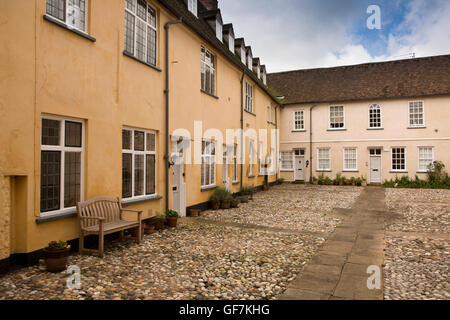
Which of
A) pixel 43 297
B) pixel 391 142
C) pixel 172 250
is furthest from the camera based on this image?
pixel 391 142

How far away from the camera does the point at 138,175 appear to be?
880 cm

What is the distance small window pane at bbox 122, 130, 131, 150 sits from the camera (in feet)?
27.0

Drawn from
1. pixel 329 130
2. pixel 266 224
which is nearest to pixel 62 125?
pixel 266 224

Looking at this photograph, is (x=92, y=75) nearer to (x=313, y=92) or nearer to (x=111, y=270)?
(x=111, y=270)

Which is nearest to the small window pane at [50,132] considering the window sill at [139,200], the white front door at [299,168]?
the window sill at [139,200]

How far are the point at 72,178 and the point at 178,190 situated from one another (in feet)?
15.0

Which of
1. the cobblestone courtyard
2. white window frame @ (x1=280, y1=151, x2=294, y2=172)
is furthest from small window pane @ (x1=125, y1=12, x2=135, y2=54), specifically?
white window frame @ (x1=280, y1=151, x2=294, y2=172)

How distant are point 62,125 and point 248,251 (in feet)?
15.1

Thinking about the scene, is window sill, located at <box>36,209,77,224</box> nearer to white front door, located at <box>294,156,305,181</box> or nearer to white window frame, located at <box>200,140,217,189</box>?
white window frame, located at <box>200,140,217,189</box>

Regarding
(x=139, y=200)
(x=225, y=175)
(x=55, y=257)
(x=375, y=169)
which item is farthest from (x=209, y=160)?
(x=375, y=169)

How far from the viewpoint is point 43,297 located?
14.5ft

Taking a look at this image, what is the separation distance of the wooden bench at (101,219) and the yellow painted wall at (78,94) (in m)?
0.25

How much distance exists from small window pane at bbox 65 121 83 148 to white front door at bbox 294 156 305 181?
22491 mm

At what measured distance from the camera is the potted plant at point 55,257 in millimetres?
5367
